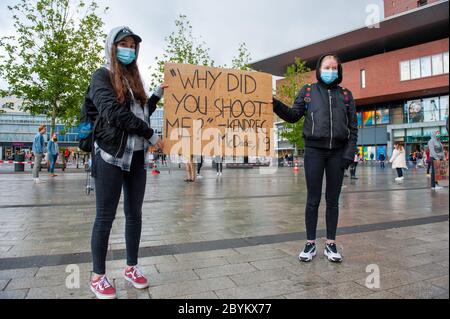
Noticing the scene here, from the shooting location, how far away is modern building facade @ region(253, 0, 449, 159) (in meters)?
38.4

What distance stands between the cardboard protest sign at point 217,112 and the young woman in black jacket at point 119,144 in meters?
0.73

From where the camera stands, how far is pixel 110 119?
2.63 meters

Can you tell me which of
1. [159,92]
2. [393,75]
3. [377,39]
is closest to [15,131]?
[377,39]

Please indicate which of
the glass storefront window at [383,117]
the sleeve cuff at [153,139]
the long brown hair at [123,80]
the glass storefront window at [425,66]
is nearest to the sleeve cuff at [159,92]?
the long brown hair at [123,80]

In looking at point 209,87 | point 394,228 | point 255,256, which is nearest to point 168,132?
point 209,87

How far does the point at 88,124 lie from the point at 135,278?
1.33 metres

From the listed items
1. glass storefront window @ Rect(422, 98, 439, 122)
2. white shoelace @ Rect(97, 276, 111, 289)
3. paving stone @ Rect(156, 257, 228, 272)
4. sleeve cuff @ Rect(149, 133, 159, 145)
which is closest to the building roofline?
glass storefront window @ Rect(422, 98, 439, 122)

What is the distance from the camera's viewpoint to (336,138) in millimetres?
3547

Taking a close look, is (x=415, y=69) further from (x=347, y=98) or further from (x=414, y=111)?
(x=347, y=98)

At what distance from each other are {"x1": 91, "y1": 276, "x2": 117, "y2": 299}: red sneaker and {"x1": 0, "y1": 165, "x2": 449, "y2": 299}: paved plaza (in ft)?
0.32

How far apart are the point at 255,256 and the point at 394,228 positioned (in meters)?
2.61
